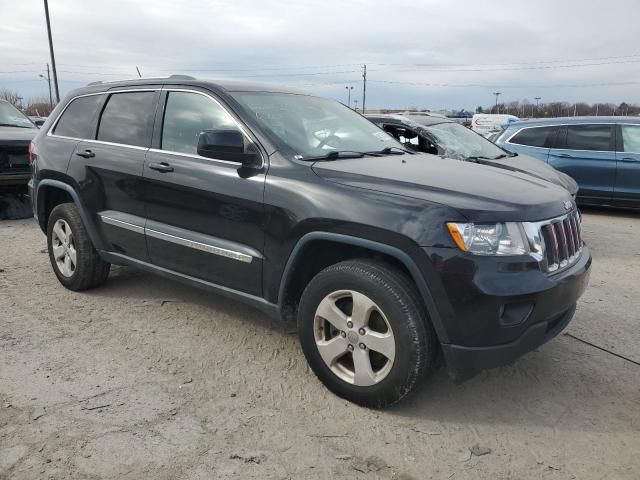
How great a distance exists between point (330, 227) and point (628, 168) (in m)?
7.62

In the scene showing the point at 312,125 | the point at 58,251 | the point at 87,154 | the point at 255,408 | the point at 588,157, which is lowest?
the point at 255,408

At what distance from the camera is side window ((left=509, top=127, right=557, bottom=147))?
31.0 feet

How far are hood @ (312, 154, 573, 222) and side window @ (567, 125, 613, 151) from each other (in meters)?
6.58

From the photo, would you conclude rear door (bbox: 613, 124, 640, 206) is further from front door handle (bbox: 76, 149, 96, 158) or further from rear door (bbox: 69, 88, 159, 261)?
front door handle (bbox: 76, 149, 96, 158)

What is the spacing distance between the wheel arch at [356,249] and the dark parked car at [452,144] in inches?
150

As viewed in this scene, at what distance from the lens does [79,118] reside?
15.2ft

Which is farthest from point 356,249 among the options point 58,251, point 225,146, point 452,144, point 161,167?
point 452,144

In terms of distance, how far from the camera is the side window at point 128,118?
13.2 feet

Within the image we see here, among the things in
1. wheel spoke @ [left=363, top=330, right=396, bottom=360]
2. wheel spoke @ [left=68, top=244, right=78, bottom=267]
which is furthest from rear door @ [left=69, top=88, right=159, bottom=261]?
wheel spoke @ [left=363, top=330, right=396, bottom=360]

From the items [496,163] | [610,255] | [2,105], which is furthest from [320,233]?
[2,105]

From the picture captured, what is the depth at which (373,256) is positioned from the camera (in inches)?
117

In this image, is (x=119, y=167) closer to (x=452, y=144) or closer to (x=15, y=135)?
(x=452, y=144)

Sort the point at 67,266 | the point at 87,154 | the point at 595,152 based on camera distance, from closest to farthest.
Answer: the point at 87,154, the point at 67,266, the point at 595,152

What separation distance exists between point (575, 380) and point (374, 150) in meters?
1.97
